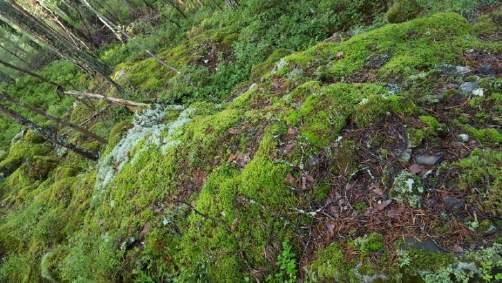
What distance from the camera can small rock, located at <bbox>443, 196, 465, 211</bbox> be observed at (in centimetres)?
279

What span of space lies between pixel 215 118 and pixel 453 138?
3.09m

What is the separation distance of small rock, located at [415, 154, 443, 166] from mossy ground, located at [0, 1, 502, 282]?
1.8 inches

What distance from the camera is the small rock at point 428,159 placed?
3.14 m

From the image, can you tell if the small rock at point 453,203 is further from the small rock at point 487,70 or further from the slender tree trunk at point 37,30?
the slender tree trunk at point 37,30

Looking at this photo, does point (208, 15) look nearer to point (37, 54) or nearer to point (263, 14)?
point (263, 14)

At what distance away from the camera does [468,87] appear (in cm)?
397

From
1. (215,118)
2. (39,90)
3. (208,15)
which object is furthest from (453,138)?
(39,90)

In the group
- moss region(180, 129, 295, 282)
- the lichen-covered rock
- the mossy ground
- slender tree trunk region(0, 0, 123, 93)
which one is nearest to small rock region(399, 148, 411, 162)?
the mossy ground

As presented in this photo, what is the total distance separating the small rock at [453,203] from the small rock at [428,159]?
1.22 feet

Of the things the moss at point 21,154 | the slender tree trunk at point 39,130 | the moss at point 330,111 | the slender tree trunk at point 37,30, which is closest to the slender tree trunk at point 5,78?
the moss at point 21,154

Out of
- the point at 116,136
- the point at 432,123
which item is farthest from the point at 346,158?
the point at 116,136

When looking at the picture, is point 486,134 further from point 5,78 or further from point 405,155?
point 5,78

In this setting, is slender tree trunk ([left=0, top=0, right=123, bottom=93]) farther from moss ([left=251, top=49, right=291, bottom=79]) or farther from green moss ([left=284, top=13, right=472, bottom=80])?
green moss ([left=284, top=13, right=472, bottom=80])

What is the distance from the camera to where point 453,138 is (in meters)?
3.34
